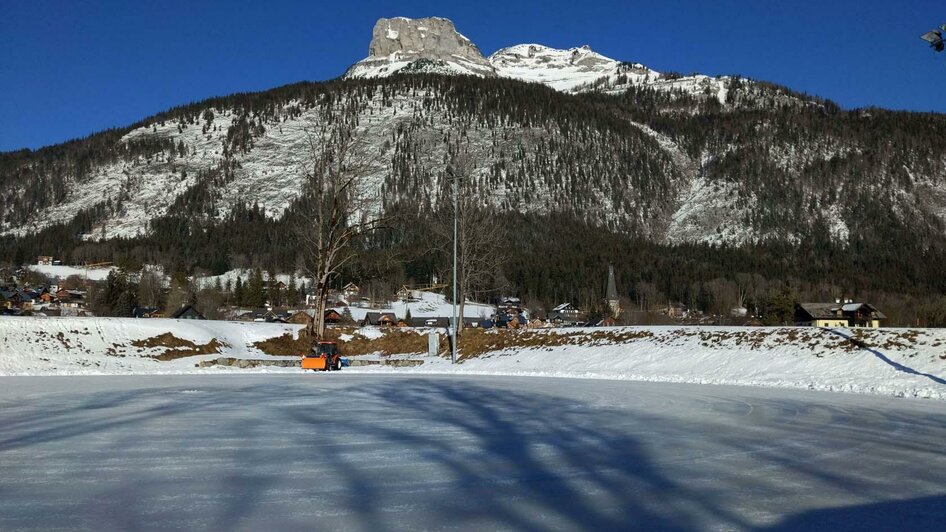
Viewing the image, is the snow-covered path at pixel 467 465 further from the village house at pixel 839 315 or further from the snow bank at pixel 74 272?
the snow bank at pixel 74 272

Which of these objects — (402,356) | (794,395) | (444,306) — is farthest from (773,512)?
(444,306)

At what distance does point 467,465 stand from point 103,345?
1348 inches

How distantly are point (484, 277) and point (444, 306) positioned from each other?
413 ft

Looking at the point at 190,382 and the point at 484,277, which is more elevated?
the point at 484,277

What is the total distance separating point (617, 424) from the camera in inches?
510

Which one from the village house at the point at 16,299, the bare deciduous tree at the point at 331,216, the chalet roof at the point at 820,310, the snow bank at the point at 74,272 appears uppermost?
the snow bank at the point at 74,272

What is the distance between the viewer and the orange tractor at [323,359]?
32.1 m

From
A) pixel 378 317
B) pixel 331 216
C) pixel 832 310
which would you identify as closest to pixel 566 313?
pixel 378 317

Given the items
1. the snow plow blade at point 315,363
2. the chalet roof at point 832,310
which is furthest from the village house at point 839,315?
the snow plow blade at point 315,363

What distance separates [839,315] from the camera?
95938 mm

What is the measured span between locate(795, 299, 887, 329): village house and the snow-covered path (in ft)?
281

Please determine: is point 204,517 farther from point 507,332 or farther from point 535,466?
point 507,332

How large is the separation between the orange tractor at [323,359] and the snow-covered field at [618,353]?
2.86ft

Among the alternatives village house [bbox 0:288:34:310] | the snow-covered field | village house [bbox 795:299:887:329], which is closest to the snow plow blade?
the snow-covered field
